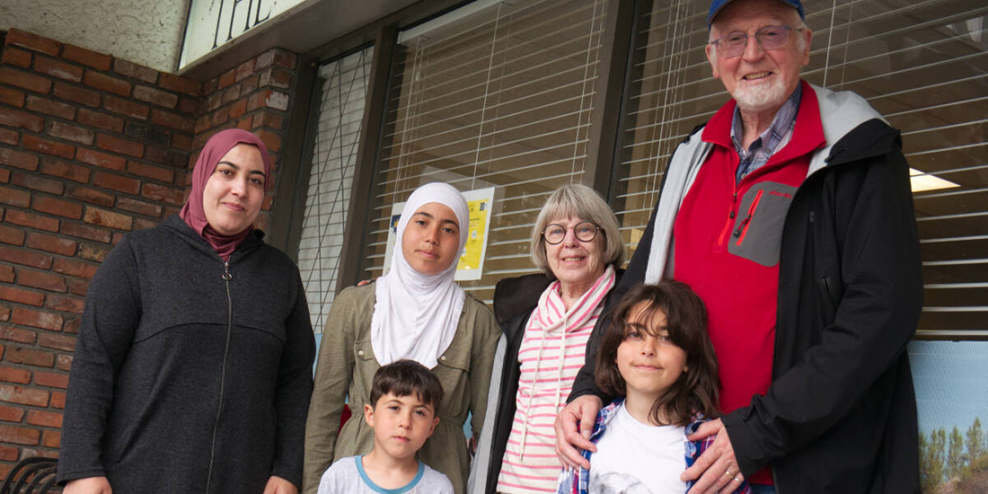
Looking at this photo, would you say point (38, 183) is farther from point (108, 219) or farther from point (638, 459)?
point (638, 459)

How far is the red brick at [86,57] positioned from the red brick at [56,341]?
1.47m

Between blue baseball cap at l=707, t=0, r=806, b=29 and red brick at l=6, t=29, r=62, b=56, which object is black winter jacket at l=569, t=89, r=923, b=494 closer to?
blue baseball cap at l=707, t=0, r=806, b=29

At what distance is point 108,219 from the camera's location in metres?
5.01

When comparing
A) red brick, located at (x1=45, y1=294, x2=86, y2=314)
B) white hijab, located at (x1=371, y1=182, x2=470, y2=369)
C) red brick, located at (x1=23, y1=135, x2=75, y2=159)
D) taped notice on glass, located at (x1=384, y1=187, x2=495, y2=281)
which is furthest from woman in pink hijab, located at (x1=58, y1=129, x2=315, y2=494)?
red brick, located at (x1=23, y1=135, x2=75, y2=159)

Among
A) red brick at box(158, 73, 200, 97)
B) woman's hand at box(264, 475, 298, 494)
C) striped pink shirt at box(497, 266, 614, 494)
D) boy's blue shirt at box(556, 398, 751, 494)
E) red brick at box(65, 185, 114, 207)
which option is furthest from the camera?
red brick at box(158, 73, 200, 97)

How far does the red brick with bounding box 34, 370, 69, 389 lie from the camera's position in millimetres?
4730

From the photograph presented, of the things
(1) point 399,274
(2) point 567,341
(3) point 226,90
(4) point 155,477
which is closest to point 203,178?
(1) point 399,274

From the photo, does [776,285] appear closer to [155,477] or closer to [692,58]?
[692,58]

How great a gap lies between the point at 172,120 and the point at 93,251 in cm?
87

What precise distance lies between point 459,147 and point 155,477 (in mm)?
2028

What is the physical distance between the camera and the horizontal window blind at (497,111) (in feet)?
11.0

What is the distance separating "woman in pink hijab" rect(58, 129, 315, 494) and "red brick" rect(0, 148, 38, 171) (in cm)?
288

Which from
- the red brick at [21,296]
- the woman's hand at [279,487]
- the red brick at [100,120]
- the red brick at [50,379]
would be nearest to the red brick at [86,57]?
the red brick at [100,120]

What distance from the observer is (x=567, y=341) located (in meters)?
2.31
